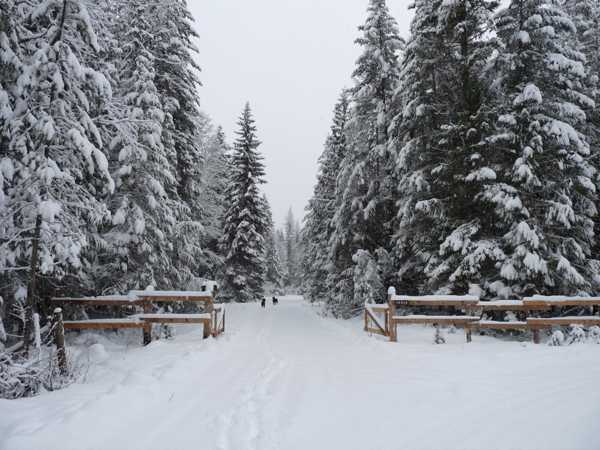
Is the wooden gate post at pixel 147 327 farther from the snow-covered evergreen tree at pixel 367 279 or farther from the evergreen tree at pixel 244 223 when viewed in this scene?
the evergreen tree at pixel 244 223

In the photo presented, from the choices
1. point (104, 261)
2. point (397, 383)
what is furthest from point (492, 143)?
point (104, 261)

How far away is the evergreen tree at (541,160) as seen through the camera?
11.9 m

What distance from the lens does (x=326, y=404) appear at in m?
5.90

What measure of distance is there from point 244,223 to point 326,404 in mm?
27750

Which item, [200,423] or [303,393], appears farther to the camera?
[303,393]

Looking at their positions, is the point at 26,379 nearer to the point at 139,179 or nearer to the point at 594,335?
the point at 139,179

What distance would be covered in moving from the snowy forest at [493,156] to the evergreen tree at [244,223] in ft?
53.2

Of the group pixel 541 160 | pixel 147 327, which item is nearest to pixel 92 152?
pixel 147 327

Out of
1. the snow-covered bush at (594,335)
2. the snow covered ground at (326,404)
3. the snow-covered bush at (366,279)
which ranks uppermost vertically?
the snow-covered bush at (366,279)

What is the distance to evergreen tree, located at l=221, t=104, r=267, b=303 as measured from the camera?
109 feet

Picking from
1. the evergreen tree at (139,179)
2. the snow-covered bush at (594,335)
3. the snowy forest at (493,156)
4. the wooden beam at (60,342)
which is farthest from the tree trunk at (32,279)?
the snow-covered bush at (594,335)

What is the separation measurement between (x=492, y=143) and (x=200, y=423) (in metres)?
12.5

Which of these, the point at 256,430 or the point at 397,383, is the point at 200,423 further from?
the point at 397,383

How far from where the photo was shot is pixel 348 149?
2006 cm
